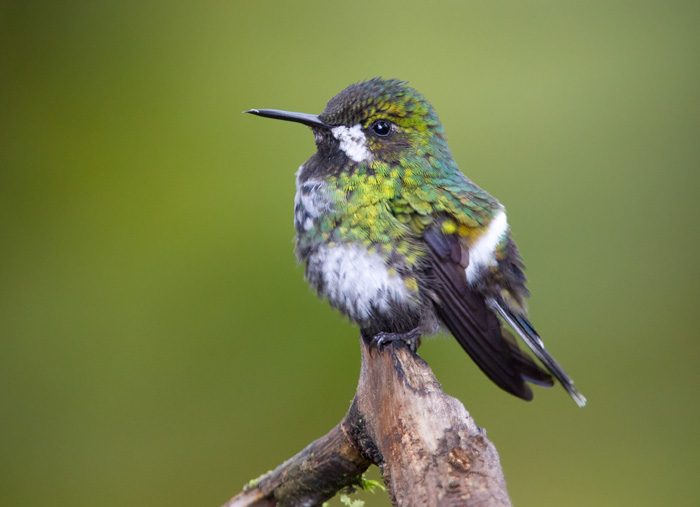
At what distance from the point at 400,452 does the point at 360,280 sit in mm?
496

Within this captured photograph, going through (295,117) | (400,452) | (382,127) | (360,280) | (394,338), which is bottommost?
(400,452)

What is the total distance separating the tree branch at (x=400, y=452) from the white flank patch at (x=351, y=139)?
1.60 ft

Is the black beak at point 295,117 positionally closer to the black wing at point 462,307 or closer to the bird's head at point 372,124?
the bird's head at point 372,124

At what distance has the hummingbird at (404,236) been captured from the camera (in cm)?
186

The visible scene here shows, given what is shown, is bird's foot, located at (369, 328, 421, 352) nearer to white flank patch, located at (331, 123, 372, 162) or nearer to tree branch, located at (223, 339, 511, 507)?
tree branch, located at (223, 339, 511, 507)

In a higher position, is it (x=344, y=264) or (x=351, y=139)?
(x=351, y=139)

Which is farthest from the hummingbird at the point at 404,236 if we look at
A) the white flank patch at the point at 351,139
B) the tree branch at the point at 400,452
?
the tree branch at the point at 400,452

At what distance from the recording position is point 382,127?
6.56 feet

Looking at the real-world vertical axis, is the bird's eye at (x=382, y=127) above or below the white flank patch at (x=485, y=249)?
above

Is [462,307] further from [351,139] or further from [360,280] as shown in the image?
[351,139]

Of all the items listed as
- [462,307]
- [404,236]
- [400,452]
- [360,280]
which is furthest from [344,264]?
[400,452]

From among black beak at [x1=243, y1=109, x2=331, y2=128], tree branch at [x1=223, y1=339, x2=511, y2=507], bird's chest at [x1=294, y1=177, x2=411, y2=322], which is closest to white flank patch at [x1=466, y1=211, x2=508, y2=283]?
bird's chest at [x1=294, y1=177, x2=411, y2=322]

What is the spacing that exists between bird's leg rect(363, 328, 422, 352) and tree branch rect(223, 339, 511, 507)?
2 cm

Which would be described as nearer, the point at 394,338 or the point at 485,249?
the point at 394,338
